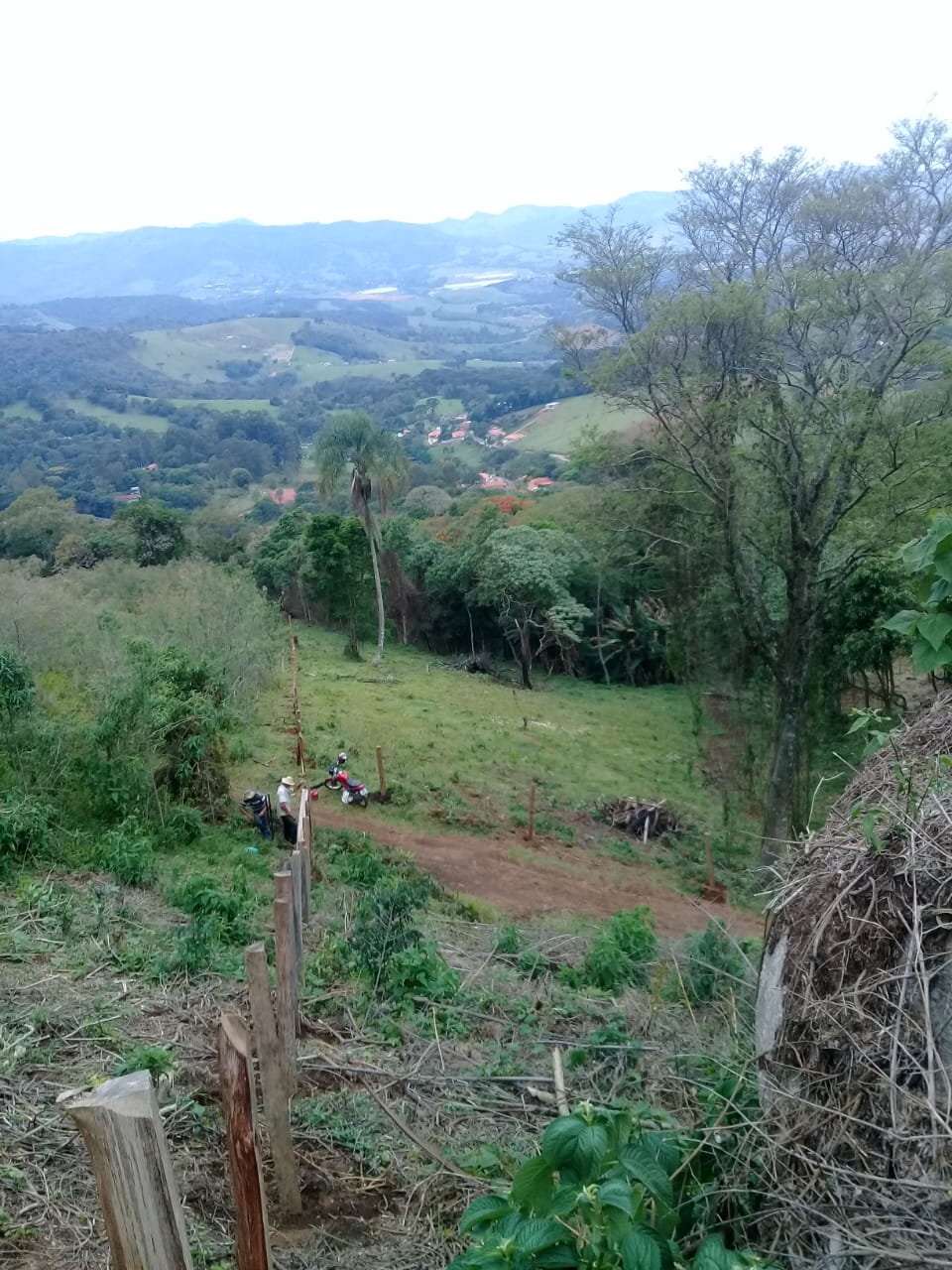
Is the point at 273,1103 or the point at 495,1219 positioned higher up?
the point at 495,1219

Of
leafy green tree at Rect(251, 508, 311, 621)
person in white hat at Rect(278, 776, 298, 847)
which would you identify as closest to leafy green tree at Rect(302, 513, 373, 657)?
leafy green tree at Rect(251, 508, 311, 621)

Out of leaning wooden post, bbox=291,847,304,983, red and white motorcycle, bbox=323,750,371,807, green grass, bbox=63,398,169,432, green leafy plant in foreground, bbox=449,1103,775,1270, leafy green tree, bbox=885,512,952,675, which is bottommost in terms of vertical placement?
red and white motorcycle, bbox=323,750,371,807

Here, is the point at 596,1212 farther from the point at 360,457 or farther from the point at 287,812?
the point at 360,457

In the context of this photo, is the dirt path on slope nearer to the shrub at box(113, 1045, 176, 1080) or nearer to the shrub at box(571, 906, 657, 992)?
the shrub at box(571, 906, 657, 992)

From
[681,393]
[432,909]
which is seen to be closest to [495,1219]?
[432,909]

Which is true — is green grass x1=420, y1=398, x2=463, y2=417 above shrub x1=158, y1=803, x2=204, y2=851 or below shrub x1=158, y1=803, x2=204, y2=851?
above

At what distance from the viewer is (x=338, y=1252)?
3287 mm

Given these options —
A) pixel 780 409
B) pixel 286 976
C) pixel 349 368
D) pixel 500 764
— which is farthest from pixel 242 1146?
pixel 349 368

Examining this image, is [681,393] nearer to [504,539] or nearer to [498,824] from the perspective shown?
[498,824]

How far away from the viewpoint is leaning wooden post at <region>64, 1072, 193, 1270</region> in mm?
1732

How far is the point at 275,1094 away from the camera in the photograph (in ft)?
11.3

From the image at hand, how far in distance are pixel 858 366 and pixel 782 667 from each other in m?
3.70

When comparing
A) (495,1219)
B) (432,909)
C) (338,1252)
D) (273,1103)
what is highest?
(495,1219)

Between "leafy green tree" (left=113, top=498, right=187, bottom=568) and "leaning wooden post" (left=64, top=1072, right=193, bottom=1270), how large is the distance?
30.0 meters
